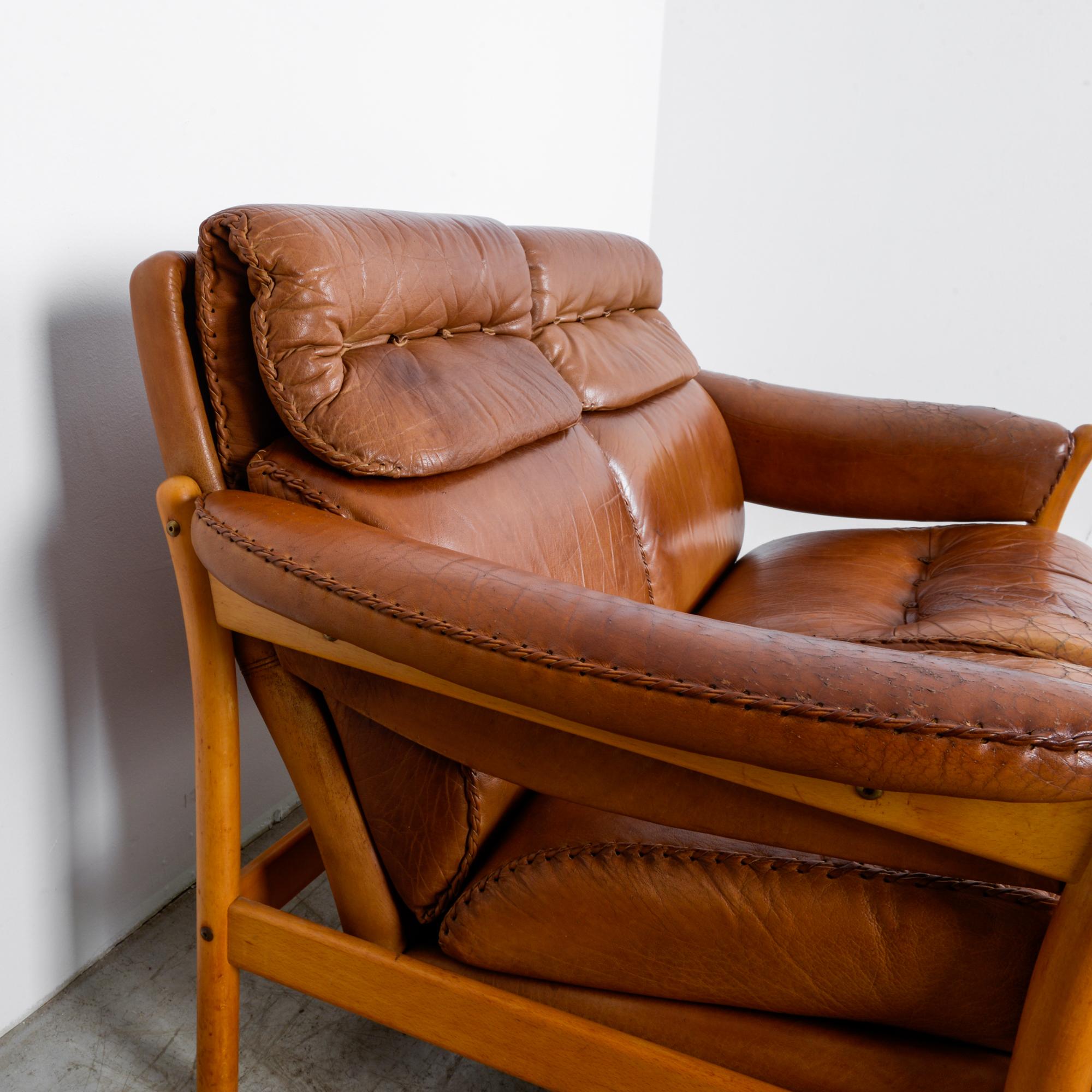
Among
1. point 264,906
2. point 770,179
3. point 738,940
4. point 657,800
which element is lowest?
point 264,906

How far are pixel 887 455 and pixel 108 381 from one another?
1253 mm

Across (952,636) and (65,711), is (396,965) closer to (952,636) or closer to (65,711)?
(65,711)

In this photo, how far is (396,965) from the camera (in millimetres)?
899

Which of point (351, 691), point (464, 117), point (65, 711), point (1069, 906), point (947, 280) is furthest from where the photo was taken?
point (947, 280)

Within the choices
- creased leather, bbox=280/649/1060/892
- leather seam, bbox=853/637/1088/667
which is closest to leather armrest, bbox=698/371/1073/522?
leather seam, bbox=853/637/1088/667

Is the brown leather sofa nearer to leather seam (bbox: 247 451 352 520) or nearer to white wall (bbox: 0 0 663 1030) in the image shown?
leather seam (bbox: 247 451 352 520)

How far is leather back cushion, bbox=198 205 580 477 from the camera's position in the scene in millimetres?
873

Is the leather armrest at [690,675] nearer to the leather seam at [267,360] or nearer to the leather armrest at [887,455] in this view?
the leather seam at [267,360]

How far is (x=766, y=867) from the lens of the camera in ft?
2.48

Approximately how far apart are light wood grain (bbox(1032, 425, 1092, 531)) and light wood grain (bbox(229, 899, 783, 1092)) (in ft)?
3.84

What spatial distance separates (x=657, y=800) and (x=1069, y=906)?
0.94ft

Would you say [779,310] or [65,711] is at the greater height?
[779,310]

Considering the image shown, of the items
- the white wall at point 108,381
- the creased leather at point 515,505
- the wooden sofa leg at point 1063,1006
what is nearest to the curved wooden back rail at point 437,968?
the wooden sofa leg at point 1063,1006

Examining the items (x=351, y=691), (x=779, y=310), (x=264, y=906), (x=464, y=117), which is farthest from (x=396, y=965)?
(x=779, y=310)
